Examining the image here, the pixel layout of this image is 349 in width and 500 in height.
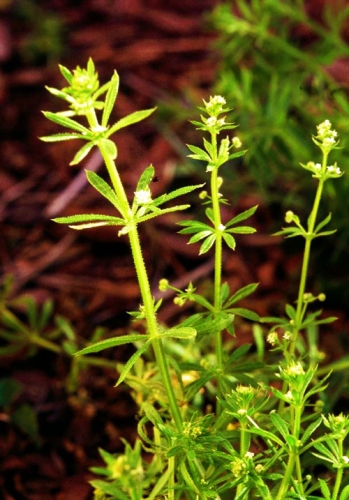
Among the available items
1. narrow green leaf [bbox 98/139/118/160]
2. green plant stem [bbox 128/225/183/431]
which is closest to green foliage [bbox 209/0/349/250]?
green plant stem [bbox 128/225/183/431]

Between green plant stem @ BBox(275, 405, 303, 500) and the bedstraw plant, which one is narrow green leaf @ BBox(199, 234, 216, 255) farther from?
green plant stem @ BBox(275, 405, 303, 500)

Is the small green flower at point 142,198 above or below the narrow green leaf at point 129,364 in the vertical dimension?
above

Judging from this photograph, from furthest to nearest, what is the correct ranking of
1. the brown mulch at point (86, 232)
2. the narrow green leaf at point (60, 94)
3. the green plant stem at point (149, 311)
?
the brown mulch at point (86, 232)
the green plant stem at point (149, 311)
the narrow green leaf at point (60, 94)

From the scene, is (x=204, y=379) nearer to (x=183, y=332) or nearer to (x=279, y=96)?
(x=183, y=332)

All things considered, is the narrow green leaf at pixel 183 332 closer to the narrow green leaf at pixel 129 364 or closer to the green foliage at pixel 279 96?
the narrow green leaf at pixel 129 364

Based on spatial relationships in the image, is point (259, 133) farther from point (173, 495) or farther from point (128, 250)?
point (173, 495)

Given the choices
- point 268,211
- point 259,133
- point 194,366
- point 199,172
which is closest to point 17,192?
point 199,172

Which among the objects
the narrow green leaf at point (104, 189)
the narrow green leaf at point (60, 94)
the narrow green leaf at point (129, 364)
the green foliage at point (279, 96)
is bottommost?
the narrow green leaf at point (129, 364)

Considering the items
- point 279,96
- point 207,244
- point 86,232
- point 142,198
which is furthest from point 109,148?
point 86,232

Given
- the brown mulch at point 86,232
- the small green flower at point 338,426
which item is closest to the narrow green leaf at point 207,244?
the small green flower at point 338,426
